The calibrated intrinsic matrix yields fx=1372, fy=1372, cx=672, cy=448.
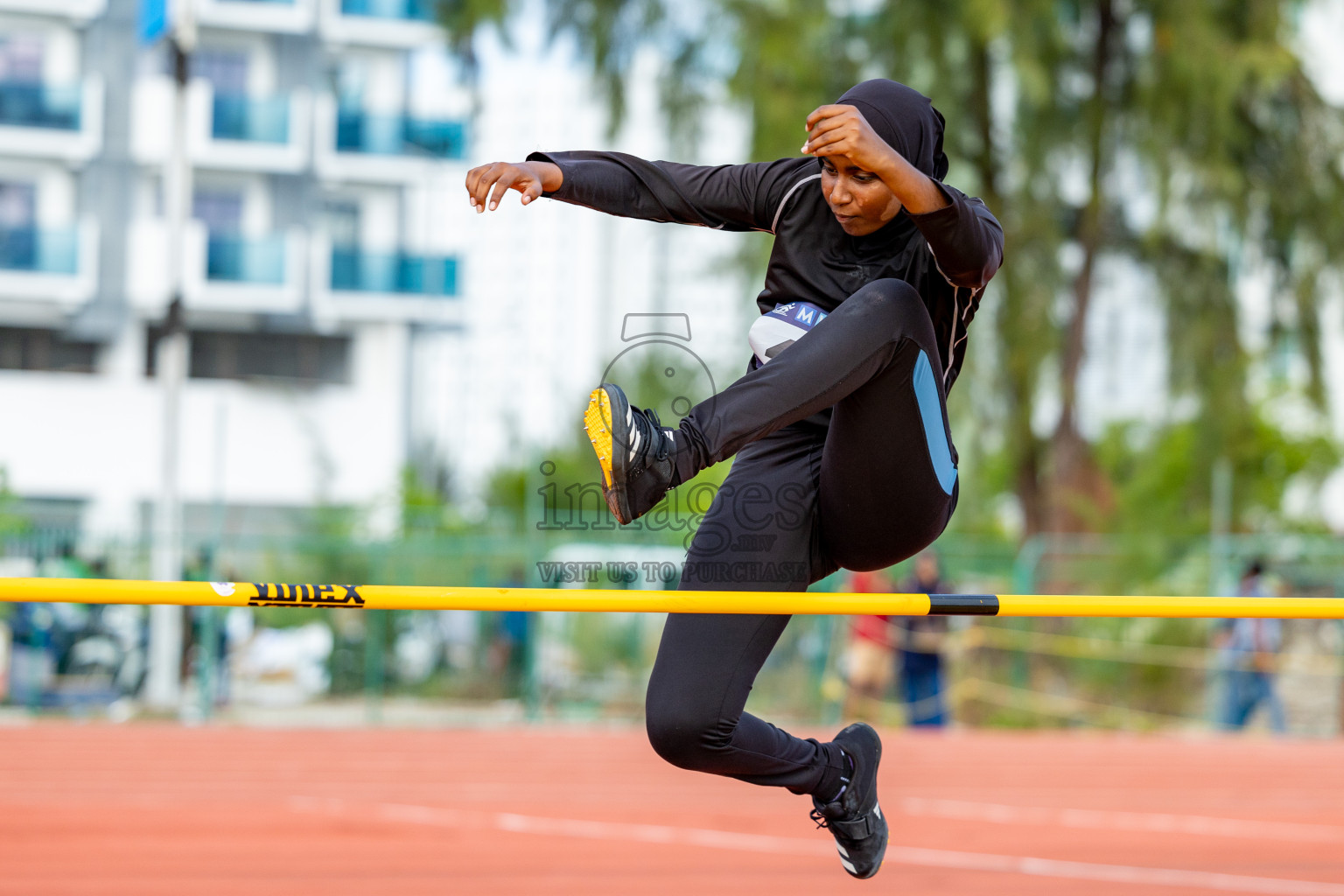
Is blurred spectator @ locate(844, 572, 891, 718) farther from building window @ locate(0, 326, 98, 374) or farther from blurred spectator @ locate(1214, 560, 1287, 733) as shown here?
building window @ locate(0, 326, 98, 374)

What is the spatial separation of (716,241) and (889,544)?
10536 millimetres

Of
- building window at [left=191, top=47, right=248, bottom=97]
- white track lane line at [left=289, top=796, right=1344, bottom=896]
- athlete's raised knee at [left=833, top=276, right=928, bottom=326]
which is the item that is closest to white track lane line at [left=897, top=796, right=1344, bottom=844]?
white track lane line at [left=289, top=796, right=1344, bottom=896]

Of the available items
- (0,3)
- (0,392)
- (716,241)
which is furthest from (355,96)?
(716,241)

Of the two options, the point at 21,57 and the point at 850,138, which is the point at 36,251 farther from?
the point at 850,138

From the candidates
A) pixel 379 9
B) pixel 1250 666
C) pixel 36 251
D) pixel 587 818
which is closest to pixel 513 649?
pixel 587 818

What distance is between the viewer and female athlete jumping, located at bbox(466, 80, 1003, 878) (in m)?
2.54

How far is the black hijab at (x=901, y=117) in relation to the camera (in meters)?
2.65

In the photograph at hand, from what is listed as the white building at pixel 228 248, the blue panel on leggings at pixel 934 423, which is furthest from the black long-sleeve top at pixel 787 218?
the white building at pixel 228 248

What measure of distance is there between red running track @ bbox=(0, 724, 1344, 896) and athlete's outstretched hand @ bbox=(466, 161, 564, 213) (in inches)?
114

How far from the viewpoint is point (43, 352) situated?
2277 centimetres

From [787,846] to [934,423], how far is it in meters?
3.50

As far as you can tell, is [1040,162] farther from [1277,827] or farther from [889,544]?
[889,544]

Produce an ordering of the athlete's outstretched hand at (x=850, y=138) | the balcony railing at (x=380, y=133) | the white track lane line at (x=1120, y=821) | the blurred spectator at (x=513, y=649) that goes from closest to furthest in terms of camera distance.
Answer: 1. the athlete's outstretched hand at (x=850, y=138)
2. the white track lane line at (x=1120, y=821)
3. the blurred spectator at (x=513, y=649)
4. the balcony railing at (x=380, y=133)

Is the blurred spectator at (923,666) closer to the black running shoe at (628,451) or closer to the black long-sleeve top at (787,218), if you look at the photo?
the black long-sleeve top at (787,218)
